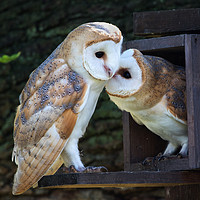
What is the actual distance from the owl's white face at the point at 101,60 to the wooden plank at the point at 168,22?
420 millimetres

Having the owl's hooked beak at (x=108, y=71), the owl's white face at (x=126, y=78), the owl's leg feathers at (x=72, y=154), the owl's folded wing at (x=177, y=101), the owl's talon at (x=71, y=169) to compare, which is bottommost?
the owl's talon at (x=71, y=169)

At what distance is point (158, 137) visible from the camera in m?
2.69

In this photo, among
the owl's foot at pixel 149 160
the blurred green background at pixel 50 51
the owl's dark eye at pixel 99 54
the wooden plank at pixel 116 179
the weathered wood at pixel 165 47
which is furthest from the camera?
the blurred green background at pixel 50 51

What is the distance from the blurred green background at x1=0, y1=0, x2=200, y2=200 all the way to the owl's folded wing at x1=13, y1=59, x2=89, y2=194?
6.45ft

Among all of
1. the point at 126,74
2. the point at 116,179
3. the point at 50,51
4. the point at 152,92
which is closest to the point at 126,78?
the point at 126,74

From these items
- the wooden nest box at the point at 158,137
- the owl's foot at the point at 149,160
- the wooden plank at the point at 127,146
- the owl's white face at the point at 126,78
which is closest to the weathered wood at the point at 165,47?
the wooden nest box at the point at 158,137

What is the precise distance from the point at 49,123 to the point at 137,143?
0.57 meters

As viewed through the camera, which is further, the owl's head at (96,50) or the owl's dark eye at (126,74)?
the owl's dark eye at (126,74)

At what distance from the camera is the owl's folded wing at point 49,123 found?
214 centimetres

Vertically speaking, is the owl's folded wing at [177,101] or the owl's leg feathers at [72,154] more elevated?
the owl's folded wing at [177,101]

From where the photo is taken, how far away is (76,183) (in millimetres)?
2064

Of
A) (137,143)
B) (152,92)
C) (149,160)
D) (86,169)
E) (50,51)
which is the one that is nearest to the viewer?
(86,169)

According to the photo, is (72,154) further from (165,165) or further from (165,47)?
(165,47)

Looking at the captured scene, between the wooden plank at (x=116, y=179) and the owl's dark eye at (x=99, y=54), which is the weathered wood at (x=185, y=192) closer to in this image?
the wooden plank at (x=116, y=179)
